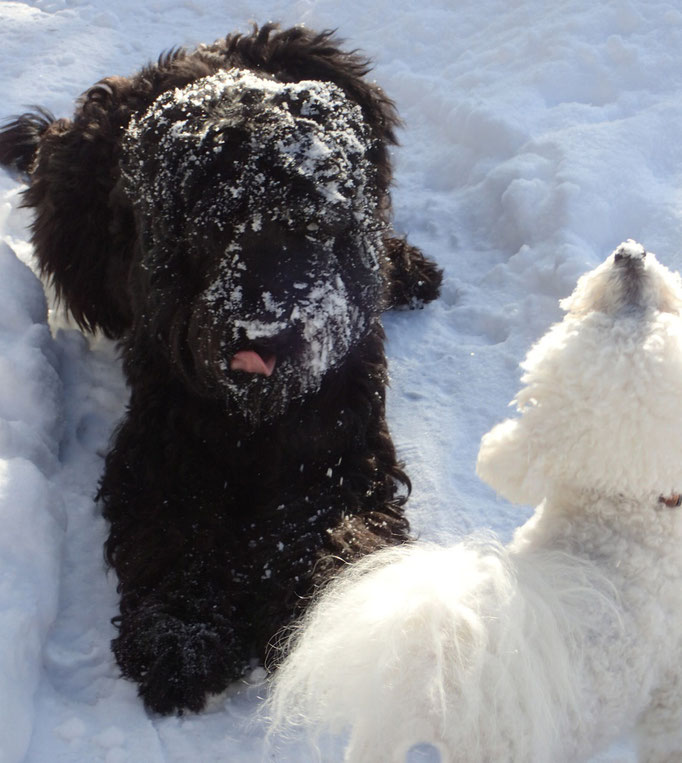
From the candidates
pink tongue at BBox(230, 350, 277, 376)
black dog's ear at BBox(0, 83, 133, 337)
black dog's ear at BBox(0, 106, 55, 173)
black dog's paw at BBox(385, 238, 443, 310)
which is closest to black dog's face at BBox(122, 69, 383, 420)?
pink tongue at BBox(230, 350, 277, 376)

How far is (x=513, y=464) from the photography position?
5.30ft

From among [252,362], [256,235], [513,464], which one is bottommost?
[252,362]

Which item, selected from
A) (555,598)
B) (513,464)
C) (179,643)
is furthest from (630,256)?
(179,643)

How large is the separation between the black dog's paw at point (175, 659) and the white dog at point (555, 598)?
26 cm

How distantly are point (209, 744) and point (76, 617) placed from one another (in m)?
0.48

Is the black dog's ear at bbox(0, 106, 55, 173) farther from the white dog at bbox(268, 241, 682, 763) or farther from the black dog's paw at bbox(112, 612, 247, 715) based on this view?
the white dog at bbox(268, 241, 682, 763)

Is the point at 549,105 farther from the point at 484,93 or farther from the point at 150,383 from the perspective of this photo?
the point at 150,383

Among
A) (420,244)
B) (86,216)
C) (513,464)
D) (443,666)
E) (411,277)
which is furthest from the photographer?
(420,244)

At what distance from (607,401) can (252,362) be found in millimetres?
821

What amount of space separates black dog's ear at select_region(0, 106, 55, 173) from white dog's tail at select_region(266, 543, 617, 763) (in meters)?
2.64

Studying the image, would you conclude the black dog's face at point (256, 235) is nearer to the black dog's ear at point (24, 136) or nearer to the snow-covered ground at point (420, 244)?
the snow-covered ground at point (420, 244)

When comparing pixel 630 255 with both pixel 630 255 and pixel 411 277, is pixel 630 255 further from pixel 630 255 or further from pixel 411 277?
pixel 411 277

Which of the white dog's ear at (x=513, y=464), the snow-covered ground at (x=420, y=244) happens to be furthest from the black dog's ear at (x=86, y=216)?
the white dog's ear at (x=513, y=464)

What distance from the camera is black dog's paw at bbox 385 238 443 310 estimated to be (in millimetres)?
3236
